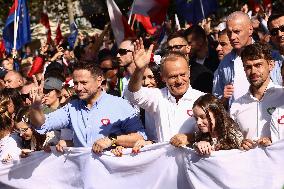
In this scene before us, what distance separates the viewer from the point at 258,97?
17.4 ft

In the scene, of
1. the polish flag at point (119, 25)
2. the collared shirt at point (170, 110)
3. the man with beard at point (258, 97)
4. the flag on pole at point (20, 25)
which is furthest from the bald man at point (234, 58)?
the flag on pole at point (20, 25)

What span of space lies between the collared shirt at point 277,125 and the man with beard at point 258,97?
117mm

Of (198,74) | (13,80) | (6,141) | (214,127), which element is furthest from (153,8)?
(214,127)

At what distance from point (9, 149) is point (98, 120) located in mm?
1274

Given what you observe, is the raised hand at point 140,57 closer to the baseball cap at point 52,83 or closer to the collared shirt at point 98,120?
the collared shirt at point 98,120

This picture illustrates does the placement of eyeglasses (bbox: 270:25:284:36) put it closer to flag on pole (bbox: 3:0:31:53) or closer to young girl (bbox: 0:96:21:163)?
young girl (bbox: 0:96:21:163)

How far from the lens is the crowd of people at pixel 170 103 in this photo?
205 inches

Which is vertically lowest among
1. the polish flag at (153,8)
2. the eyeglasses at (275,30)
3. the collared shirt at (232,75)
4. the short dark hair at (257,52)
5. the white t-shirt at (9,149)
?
the white t-shirt at (9,149)

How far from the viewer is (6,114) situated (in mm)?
7168

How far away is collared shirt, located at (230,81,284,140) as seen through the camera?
520 centimetres

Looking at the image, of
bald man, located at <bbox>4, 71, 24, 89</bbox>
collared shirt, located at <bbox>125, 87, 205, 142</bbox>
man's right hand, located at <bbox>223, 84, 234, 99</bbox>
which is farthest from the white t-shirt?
bald man, located at <bbox>4, 71, 24, 89</bbox>

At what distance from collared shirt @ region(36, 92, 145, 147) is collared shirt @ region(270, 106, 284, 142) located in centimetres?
139

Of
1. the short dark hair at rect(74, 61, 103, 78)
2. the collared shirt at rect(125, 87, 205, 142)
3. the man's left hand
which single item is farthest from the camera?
the short dark hair at rect(74, 61, 103, 78)

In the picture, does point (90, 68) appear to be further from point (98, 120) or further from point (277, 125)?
point (277, 125)
